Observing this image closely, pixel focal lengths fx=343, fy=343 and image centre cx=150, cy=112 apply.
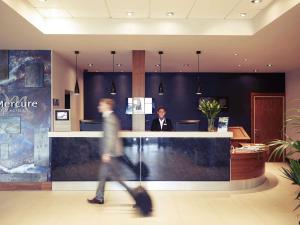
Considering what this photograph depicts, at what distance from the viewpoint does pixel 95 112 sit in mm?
12258

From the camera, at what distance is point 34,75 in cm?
764

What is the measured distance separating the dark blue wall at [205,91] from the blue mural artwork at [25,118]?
5207mm

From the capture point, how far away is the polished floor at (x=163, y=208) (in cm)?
516

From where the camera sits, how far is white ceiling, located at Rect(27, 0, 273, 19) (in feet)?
17.8

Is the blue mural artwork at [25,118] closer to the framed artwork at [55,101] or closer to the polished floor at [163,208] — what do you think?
the framed artwork at [55,101]

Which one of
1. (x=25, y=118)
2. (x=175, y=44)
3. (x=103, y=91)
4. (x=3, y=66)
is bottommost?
(x=25, y=118)

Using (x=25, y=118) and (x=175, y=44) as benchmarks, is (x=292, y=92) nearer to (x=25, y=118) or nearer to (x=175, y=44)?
(x=175, y=44)

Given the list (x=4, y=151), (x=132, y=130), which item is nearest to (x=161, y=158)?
(x=132, y=130)

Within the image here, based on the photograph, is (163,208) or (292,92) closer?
(163,208)

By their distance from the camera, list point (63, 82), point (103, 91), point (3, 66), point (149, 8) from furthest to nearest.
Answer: point (103, 91) < point (63, 82) < point (3, 66) < point (149, 8)

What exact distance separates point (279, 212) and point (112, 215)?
2.75m

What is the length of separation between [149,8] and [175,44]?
156cm

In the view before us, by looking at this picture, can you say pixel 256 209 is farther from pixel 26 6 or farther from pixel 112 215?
pixel 26 6

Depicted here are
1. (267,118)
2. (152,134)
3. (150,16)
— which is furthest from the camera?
(267,118)
